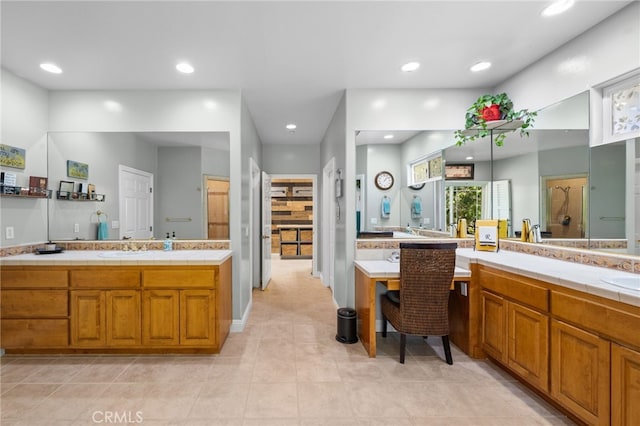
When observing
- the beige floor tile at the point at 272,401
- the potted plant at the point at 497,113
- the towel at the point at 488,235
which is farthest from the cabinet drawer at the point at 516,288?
the beige floor tile at the point at 272,401

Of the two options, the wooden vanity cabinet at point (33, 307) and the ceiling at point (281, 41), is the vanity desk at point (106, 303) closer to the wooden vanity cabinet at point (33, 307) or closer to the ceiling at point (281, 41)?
the wooden vanity cabinet at point (33, 307)

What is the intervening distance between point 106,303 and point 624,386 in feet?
11.8

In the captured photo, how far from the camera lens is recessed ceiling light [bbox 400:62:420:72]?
2680mm

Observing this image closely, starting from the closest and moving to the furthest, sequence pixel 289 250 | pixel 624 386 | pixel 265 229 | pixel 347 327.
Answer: pixel 624 386 < pixel 347 327 < pixel 265 229 < pixel 289 250

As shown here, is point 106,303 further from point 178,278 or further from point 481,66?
point 481,66

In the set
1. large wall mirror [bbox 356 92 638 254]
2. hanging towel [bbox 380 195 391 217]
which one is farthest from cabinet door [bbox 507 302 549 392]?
hanging towel [bbox 380 195 391 217]

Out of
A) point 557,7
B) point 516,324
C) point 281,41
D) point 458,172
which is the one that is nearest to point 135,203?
point 281,41

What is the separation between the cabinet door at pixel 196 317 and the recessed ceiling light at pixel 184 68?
2053 millimetres

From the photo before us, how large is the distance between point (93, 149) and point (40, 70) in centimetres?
80

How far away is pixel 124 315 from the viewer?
8.59ft

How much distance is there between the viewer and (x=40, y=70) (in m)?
2.75

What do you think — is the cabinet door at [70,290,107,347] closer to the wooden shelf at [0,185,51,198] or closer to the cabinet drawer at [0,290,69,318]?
the cabinet drawer at [0,290,69,318]

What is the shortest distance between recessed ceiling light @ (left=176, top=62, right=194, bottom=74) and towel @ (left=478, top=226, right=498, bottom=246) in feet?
10.8

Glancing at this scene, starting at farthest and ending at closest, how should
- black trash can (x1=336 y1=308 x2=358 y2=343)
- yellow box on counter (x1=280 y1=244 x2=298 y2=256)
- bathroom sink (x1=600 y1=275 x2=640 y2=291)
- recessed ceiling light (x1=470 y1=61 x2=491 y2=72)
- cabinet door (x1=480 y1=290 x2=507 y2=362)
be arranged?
yellow box on counter (x1=280 y1=244 x2=298 y2=256) < black trash can (x1=336 y1=308 x2=358 y2=343) < recessed ceiling light (x1=470 y1=61 x2=491 y2=72) < cabinet door (x1=480 y1=290 x2=507 y2=362) < bathroom sink (x1=600 y1=275 x2=640 y2=291)
